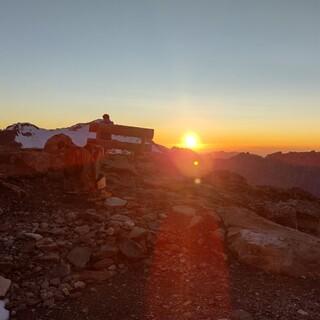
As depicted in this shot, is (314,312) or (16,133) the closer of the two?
(314,312)

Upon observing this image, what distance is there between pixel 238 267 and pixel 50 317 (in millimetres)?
3362

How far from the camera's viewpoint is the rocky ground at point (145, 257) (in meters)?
6.19

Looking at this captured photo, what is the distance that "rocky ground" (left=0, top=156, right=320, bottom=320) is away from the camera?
20.3ft

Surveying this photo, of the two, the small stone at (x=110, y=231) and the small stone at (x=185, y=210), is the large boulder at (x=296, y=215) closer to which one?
the small stone at (x=185, y=210)

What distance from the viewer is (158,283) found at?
6.88 meters

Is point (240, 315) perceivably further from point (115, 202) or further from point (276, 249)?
point (115, 202)

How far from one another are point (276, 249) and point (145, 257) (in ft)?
7.59

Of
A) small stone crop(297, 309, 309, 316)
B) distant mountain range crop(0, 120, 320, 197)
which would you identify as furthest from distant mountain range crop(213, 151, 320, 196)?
small stone crop(297, 309, 309, 316)

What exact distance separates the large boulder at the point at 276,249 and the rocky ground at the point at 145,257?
0.06 ft

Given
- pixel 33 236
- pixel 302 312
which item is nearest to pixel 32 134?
pixel 33 236

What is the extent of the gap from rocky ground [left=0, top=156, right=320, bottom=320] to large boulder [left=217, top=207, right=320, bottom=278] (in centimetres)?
2

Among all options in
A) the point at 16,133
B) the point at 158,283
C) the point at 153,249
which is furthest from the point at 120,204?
the point at 16,133

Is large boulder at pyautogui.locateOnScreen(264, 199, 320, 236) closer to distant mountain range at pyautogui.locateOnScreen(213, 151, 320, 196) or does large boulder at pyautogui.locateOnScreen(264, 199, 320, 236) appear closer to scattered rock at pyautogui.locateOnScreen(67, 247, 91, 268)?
scattered rock at pyautogui.locateOnScreen(67, 247, 91, 268)

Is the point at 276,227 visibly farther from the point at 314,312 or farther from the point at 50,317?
Answer: the point at 50,317
